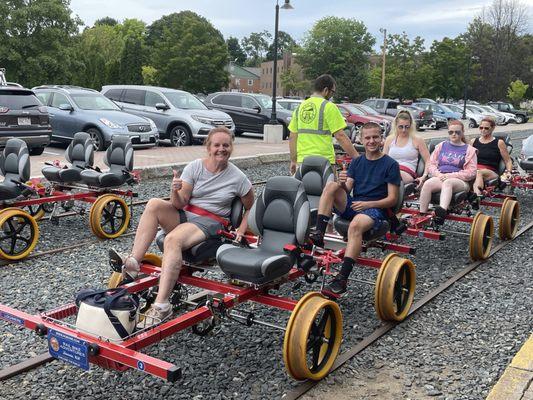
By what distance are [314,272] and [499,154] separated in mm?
5544

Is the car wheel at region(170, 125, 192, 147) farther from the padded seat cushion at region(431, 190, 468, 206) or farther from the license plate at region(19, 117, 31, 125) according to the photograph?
the padded seat cushion at region(431, 190, 468, 206)

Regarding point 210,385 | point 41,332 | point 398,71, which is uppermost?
point 398,71

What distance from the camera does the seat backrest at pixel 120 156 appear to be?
29.5ft

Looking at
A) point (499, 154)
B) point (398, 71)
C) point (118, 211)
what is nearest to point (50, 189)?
point (118, 211)

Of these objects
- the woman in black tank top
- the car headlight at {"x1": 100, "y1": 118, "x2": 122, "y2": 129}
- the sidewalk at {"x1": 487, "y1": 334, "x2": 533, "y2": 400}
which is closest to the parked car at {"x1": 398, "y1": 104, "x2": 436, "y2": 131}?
the car headlight at {"x1": 100, "y1": 118, "x2": 122, "y2": 129}

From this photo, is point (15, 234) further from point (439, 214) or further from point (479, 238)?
point (479, 238)

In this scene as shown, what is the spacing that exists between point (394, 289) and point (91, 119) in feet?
39.7

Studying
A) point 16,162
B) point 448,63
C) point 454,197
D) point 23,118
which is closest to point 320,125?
point 454,197

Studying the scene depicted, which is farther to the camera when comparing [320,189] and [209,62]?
[209,62]

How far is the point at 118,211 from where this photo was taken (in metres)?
9.22

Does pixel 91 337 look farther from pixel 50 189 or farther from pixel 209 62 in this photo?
pixel 209 62

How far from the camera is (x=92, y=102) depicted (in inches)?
645

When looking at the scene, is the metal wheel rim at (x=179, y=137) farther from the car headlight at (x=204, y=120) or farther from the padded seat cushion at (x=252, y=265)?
the padded seat cushion at (x=252, y=265)

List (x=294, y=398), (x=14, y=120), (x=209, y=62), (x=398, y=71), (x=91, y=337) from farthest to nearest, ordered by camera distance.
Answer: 1. (x=209, y=62)
2. (x=398, y=71)
3. (x=14, y=120)
4. (x=294, y=398)
5. (x=91, y=337)
